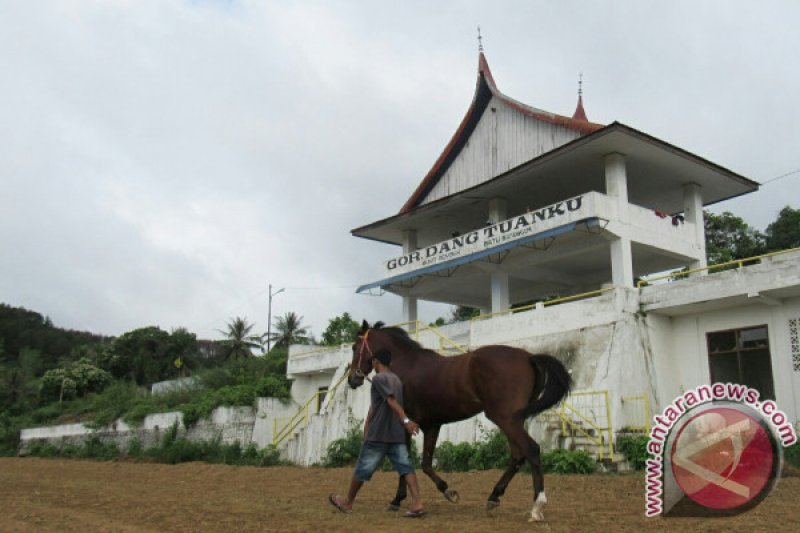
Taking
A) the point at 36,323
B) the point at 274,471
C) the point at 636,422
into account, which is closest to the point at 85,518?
the point at 274,471

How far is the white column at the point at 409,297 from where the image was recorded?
32062 mm

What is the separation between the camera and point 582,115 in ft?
108

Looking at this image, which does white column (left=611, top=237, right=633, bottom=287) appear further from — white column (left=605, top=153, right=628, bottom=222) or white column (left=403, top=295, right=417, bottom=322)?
white column (left=403, top=295, right=417, bottom=322)

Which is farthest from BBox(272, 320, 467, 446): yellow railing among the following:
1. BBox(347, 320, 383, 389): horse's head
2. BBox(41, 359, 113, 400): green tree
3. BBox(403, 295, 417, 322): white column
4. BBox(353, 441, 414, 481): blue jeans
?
BBox(41, 359, 113, 400): green tree

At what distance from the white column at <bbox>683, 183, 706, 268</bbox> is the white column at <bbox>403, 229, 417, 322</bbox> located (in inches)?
Answer: 440

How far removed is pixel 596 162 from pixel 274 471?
45.9 feet

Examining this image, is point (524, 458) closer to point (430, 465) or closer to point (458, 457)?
point (430, 465)

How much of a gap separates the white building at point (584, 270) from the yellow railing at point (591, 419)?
65mm

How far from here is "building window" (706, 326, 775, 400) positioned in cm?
1764

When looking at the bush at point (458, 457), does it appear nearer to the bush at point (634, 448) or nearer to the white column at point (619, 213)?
the bush at point (634, 448)

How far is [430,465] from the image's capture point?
9.14m

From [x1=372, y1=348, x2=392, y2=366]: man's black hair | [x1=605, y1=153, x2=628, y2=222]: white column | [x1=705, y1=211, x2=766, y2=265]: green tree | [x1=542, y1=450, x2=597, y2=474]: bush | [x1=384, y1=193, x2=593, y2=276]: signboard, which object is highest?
[x1=705, y1=211, x2=766, y2=265]: green tree

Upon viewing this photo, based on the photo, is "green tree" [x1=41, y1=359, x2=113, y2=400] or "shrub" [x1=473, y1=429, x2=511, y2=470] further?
"green tree" [x1=41, y1=359, x2=113, y2=400]

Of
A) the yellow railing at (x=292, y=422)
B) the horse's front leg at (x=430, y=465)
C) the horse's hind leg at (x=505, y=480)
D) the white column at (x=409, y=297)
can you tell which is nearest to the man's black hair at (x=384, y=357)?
the horse's front leg at (x=430, y=465)
